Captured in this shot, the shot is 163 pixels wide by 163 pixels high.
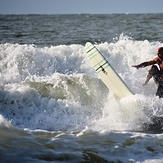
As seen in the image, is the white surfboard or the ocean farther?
the white surfboard

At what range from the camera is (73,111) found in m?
8.99

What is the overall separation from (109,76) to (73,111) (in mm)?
1222

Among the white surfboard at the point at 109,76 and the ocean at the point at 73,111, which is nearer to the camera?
the ocean at the point at 73,111

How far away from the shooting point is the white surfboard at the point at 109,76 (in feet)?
29.8

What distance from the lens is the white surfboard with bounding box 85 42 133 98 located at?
9078 mm

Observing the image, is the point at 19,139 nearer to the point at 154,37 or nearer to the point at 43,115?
the point at 43,115

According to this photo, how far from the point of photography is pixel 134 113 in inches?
331

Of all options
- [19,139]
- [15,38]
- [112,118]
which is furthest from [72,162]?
[15,38]

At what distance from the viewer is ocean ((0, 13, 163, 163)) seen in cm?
572

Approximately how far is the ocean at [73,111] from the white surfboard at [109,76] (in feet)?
0.70

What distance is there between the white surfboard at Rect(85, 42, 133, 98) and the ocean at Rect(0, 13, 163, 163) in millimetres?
213

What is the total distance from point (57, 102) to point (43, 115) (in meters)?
0.71

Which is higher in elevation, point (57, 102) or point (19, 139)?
point (57, 102)

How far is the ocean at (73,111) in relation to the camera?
572 centimetres
